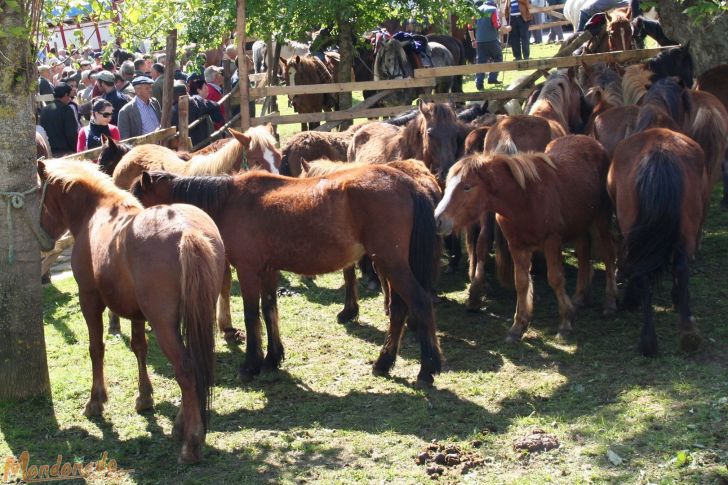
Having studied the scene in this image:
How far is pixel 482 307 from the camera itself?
9242 millimetres

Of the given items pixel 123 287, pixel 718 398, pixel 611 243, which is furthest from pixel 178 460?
pixel 611 243

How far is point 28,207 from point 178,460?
97.7 inches

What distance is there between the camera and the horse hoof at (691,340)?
7.02 metres

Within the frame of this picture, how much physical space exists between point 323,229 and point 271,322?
1.06 meters

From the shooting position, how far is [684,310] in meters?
7.12

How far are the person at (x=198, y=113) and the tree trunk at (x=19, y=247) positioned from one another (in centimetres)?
731

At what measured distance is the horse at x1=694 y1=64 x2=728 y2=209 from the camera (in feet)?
38.1

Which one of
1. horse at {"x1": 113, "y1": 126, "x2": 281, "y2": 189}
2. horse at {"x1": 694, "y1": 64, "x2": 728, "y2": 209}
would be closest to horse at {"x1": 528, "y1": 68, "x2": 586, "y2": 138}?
horse at {"x1": 694, "y1": 64, "x2": 728, "y2": 209}

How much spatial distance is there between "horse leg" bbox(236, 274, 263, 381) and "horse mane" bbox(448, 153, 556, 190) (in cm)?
202

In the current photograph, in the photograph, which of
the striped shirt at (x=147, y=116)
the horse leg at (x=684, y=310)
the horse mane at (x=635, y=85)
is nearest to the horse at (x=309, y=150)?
the striped shirt at (x=147, y=116)

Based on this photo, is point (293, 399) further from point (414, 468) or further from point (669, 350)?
point (669, 350)

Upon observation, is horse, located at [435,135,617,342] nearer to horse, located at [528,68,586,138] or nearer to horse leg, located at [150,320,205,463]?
horse, located at [528,68,586,138]

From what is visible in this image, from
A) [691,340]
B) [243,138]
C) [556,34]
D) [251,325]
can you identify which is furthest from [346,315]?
[556,34]

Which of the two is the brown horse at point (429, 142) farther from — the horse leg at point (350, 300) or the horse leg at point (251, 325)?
the horse leg at point (251, 325)
